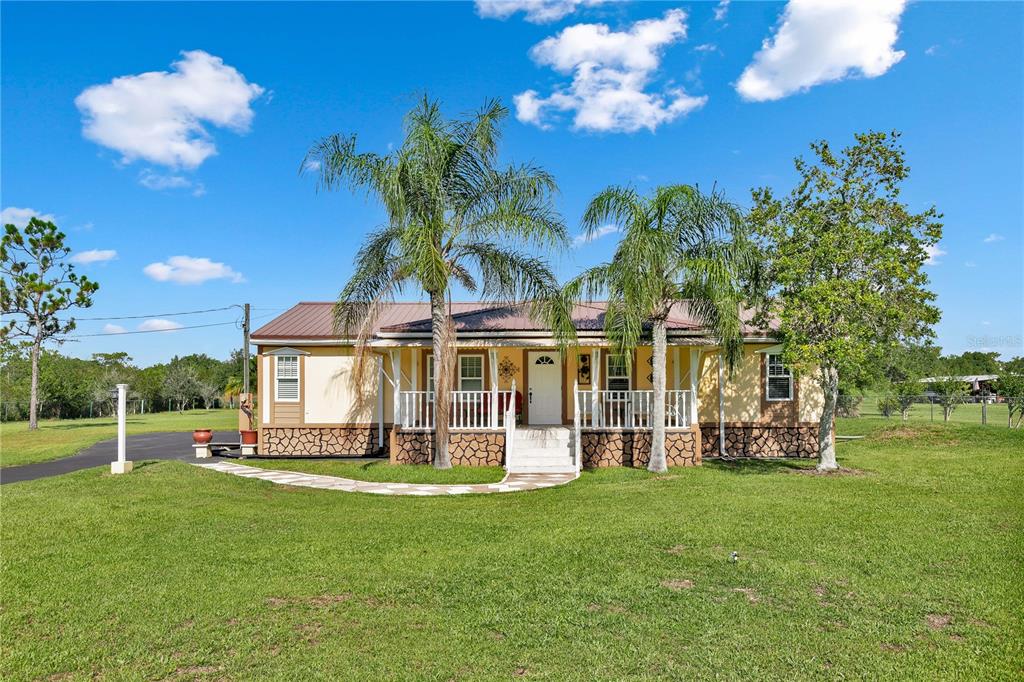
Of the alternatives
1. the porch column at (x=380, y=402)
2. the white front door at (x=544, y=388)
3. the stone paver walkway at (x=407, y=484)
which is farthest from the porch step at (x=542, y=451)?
the porch column at (x=380, y=402)

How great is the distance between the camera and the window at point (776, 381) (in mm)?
15625

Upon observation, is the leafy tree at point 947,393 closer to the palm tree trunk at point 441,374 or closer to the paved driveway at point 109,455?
the palm tree trunk at point 441,374

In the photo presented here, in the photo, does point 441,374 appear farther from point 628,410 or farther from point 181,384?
point 181,384

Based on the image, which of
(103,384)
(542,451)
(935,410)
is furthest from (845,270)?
(103,384)

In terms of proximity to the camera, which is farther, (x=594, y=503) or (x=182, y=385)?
(x=182, y=385)

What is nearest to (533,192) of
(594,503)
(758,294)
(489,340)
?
(489,340)

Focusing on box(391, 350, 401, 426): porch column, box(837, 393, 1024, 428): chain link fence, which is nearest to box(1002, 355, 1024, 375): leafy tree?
box(837, 393, 1024, 428): chain link fence

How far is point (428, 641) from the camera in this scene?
163 inches

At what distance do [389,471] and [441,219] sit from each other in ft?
17.5

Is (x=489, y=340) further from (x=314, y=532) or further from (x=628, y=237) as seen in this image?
(x=314, y=532)

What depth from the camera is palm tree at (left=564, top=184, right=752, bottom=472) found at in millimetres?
11664

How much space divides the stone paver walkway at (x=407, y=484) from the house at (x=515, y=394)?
1730 mm

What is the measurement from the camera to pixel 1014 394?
907 inches

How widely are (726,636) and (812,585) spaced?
1480mm
